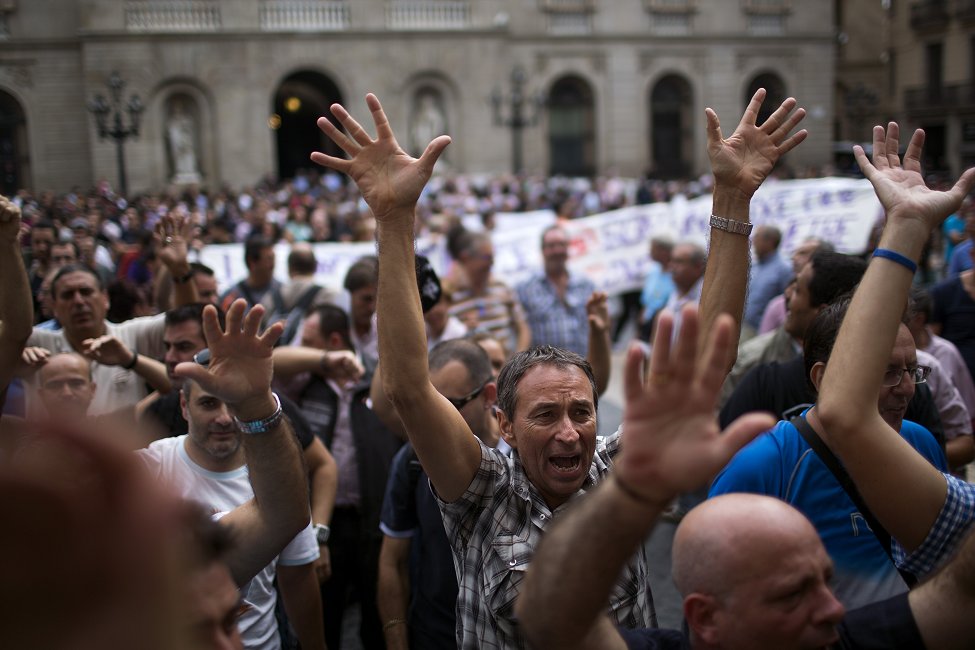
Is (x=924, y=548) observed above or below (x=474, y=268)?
below

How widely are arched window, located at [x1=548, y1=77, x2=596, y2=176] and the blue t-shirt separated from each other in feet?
110

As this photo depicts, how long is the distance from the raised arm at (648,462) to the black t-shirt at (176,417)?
7.37 feet

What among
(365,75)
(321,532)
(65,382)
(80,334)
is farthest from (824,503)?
(365,75)

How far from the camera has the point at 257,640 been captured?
9.84 ft

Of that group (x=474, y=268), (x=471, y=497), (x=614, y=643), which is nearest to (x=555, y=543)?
(x=614, y=643)

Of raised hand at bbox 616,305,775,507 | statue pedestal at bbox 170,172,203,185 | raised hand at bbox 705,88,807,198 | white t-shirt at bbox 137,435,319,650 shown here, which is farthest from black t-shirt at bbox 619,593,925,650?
statue pedestal at bbox 170,172,203,185

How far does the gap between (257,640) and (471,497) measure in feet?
3.66

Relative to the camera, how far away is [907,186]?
2264mm

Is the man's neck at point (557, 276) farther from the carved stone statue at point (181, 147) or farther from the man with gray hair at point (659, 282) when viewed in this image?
the carved stone statue at point (181, 147)

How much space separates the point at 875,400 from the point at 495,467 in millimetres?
953

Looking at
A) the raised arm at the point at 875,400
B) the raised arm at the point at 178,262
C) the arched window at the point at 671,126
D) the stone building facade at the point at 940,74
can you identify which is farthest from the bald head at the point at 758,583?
the stone building facade at the point at 940,74

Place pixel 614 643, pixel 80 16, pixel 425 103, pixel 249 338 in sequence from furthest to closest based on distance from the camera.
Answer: pixel 425 103 → pixel 80 16 → pixel 249 338 → pixel 614 643

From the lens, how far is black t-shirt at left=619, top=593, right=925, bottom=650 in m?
1.84

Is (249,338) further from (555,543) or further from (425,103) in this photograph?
(425,103)
